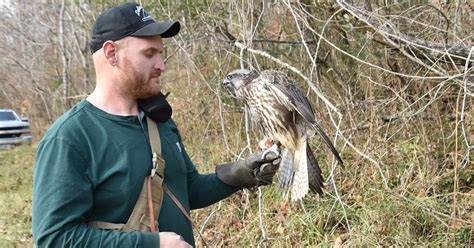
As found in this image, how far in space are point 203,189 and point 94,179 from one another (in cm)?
83

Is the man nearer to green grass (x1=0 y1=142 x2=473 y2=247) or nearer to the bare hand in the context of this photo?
the bare hand

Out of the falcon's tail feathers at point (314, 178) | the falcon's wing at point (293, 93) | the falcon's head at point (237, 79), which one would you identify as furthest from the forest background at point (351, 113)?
the falcon's head at point (237, 79)

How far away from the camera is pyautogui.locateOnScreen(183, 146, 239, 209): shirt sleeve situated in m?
2.71

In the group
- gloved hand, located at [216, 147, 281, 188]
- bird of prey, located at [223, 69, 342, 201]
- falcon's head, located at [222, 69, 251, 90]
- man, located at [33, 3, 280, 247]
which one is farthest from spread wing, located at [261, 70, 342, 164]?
man, located at [33, 3, 280, 247]

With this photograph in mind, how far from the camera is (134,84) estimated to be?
2.24 metres

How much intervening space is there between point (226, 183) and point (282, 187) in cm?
71

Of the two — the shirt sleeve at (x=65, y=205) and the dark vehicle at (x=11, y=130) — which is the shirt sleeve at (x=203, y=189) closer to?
the shirt sleeve at (x=65, y=205)

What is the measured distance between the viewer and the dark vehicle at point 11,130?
1755cm

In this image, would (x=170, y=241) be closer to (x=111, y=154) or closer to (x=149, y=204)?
(x=149, y=204)

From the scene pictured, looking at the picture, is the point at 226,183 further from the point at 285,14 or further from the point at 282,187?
the point at 285,14

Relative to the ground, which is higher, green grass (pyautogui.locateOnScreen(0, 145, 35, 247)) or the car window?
green grass (pyautogui.locateOnScreen(0, 145, 35, 247))

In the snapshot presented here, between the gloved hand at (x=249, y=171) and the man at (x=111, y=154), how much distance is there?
34cm

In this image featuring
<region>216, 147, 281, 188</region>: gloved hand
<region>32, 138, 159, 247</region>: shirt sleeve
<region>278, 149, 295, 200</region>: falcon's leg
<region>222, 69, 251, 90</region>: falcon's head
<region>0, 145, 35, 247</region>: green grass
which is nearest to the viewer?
<region>32, 138, 159, 247</region>: shirt sleeve

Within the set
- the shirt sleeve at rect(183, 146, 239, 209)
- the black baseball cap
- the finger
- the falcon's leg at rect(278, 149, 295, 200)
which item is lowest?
the falcon's leg at rect(278, 149, 295, 200)
